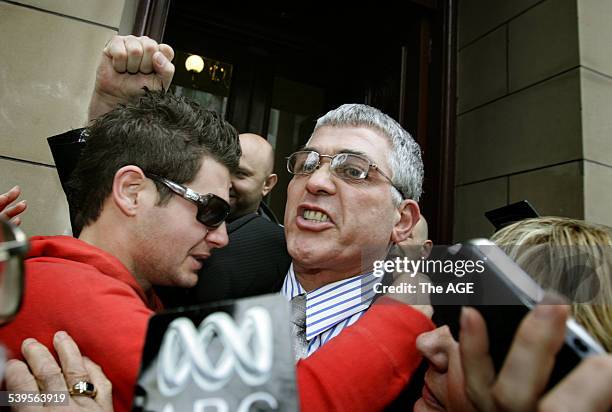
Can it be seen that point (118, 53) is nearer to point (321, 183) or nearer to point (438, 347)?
point (321, 183)

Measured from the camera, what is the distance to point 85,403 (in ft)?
2.78

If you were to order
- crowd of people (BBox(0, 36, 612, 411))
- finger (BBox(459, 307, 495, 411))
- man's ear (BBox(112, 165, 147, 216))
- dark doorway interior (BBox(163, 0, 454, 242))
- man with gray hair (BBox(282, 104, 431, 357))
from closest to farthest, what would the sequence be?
finger (BBox(459, 307, 495, 411)), crowd of people (BBox(0, 36, 612, 411)), man's ear (BBox(112, 165, 147, 216)), man with gray hair (BBox(282, 104, 431, 357)), dark doorway interior (BBox(163, 0, 454, 242))

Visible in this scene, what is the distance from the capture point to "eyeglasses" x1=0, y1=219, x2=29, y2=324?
0.46m

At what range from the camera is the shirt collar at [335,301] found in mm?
1495

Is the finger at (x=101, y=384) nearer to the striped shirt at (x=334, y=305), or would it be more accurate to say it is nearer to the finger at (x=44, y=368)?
the finger at (x=44, y=368)

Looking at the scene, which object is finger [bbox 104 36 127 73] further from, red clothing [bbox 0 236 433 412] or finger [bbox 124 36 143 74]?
red clothing [bbox 0 236 433 412]

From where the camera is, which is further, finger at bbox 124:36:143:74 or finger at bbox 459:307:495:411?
finger at bbox 124:36:143:74

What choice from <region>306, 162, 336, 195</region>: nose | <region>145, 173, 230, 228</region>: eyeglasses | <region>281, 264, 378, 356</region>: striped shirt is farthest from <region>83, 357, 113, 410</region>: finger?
<region>306, 162, 336, 195</region>: nose

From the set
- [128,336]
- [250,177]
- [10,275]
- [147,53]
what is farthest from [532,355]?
[250,177]

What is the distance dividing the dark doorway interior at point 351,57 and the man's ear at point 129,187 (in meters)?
2.46

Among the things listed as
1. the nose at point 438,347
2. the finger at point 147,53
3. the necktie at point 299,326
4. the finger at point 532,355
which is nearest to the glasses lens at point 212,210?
the necktie at point 299,326

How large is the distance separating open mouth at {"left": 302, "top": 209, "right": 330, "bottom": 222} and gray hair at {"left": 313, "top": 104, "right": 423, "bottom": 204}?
0.98ft

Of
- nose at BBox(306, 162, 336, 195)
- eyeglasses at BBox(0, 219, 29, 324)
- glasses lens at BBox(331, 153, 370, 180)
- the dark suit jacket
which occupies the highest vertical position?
glasses lens at BBox(331, 153, 370, 180)

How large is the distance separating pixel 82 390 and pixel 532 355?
0.77 metres
